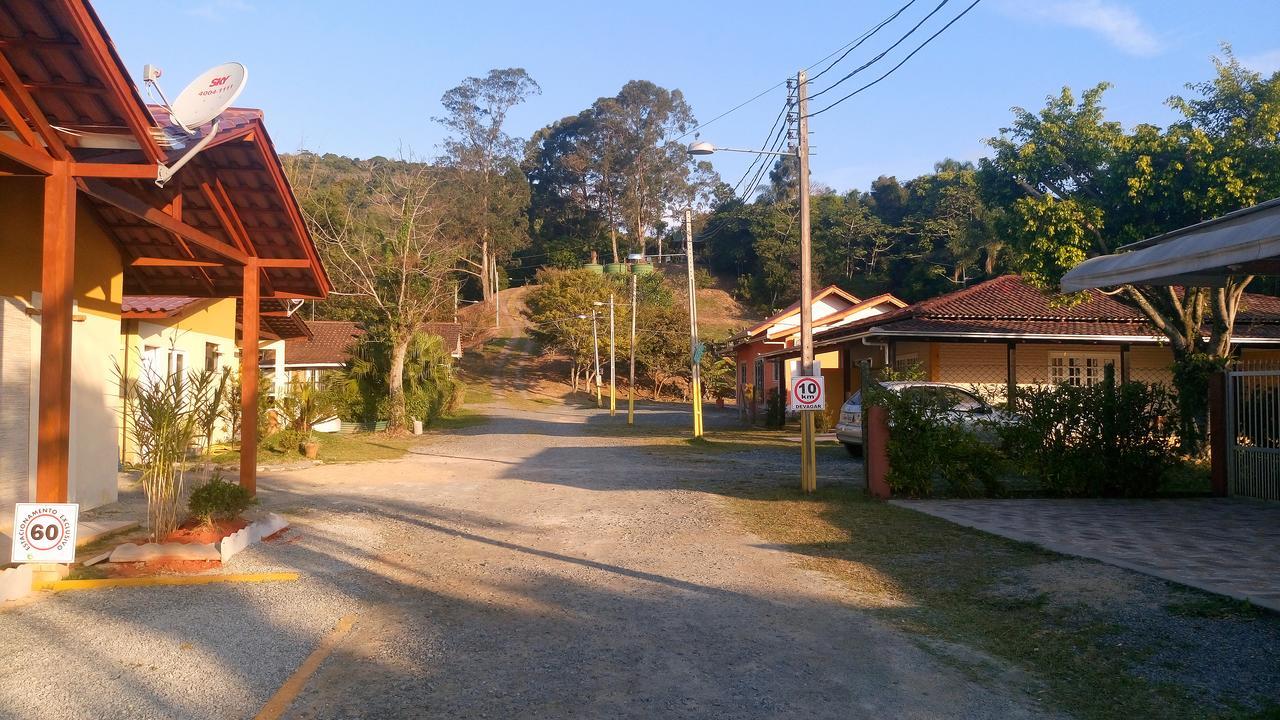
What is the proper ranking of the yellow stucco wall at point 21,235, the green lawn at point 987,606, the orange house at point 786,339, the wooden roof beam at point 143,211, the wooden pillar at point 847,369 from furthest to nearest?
1. the orange house at point 786,339
2. the wooden pillar at point 847,369
3. the yellow stucco wall at point 21,235
4. the wooden roof beam at point 143,211
5. the green lawn at point 987,606

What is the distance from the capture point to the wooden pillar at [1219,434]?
1267 cm

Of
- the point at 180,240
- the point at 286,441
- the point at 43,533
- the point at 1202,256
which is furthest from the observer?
the point at 286,441

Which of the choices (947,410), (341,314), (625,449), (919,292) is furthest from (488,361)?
(947,410)

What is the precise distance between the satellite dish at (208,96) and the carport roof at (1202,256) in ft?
29.5

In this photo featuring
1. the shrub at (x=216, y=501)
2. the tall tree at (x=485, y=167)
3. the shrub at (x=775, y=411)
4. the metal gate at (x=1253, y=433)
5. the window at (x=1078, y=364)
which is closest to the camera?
the shrub at (x=216, y=501)

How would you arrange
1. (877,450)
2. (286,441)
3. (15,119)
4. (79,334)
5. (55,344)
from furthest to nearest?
(286,441)
(877,450)
(79,334)
(55,344)
(15,119)

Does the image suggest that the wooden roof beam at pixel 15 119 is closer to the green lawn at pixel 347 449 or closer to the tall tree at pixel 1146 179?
the green lawn at pixel 347 449

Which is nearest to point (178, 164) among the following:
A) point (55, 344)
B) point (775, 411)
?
point (55, 344)

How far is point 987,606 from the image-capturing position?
714 cm

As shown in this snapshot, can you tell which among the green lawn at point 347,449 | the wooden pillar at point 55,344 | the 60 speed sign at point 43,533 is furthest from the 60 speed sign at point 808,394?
the green lawn at point 347,449

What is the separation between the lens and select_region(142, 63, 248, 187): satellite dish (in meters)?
8.81

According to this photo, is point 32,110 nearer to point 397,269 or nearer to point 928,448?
point 928,448

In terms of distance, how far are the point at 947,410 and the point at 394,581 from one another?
7.79m

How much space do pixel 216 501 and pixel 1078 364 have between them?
22.0 metres
